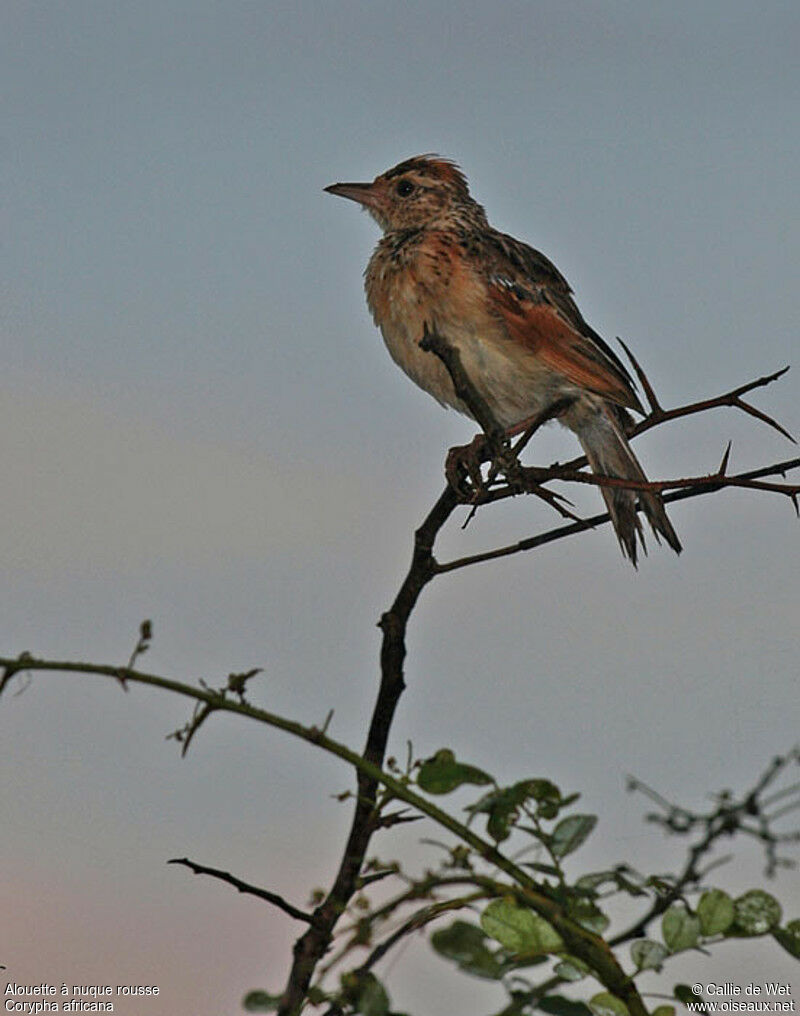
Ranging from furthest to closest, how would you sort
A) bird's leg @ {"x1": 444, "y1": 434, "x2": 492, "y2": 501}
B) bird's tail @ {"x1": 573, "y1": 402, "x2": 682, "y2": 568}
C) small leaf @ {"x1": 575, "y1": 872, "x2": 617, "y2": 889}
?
bird's tail @ {"x1": 573, "y1": 402, "x2": 682, "y2": 568} → bird's leg @ {"x1": 444, "y1": 434, "x2": 492, "y2": 501} → small leaf @ {"x1": 575, "y1": 872, "x2": 617, "y2": 889}

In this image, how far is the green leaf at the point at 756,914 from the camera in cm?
178

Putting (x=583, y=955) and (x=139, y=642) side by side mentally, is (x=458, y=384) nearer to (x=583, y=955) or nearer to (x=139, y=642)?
(x=139, y=642)

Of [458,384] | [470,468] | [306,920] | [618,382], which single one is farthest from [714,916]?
[618,382]

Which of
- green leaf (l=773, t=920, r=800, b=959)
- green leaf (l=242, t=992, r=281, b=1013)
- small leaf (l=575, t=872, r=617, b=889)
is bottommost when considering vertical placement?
green leaf (l=242, t=992, r=281, b=1013)

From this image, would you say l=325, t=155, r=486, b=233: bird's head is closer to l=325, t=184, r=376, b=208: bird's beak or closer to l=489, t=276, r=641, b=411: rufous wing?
l=325, t=184, r=376, b=208: bird's beak

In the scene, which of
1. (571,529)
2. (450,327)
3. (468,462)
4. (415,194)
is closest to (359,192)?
(415,194)

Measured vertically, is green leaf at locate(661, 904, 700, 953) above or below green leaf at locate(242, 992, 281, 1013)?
above

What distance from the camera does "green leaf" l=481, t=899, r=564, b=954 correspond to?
1.79 meters

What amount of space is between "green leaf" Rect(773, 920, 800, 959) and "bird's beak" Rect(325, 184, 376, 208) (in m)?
6.36

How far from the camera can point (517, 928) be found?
1.81 metres

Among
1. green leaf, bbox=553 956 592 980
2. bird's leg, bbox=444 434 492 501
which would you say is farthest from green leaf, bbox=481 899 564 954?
bird's leg, bbox=444 434 492 501

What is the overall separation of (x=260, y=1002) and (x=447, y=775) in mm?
392

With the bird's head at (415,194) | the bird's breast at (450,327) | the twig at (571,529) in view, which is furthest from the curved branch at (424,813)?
the bird's head at (415,194)

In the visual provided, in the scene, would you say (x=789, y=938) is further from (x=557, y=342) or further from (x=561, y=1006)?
(x=557, y=342)
